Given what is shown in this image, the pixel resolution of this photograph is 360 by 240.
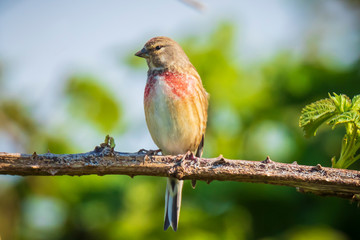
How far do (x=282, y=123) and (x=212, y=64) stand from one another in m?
1.16

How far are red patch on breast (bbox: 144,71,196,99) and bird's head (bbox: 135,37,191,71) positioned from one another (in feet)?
0.45

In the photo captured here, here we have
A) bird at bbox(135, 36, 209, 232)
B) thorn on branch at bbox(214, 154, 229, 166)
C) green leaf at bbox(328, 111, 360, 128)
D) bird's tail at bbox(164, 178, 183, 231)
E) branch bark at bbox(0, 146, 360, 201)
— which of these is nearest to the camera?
green leaf at bbox(328, 111, 360, 128)

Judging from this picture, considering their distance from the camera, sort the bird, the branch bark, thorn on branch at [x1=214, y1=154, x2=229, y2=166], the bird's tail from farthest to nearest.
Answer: the bird, the bird's tail, thorn on branch at [x1=214, y1=154, x2=229, y2=166], the branch bark

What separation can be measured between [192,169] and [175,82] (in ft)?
6.13

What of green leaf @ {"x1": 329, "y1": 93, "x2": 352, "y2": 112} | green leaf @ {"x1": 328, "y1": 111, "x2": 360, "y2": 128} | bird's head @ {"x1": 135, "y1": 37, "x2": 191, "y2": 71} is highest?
bird's head @ {"x1": 135, "y1": 37, "x2": 191, "y2": 71}

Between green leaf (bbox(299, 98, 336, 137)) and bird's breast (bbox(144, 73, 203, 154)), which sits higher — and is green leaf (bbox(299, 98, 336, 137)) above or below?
below

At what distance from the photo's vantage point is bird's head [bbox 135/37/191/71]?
5.22m

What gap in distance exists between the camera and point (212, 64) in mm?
5496

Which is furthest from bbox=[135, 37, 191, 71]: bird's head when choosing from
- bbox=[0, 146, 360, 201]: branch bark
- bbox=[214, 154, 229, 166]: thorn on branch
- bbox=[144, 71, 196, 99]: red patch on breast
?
bbox=[214, 154, 229, 166]: thorn on branch

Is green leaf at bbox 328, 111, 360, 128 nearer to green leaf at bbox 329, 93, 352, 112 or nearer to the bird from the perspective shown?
green leaf at bbox 329, 93, 352, 112

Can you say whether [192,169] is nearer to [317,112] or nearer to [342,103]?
[317,112]

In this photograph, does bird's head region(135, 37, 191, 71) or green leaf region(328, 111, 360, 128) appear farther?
bird's head region(135, 37, 191, 71)

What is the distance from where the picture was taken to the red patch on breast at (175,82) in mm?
4933

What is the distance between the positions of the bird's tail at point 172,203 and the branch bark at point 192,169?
109cm
